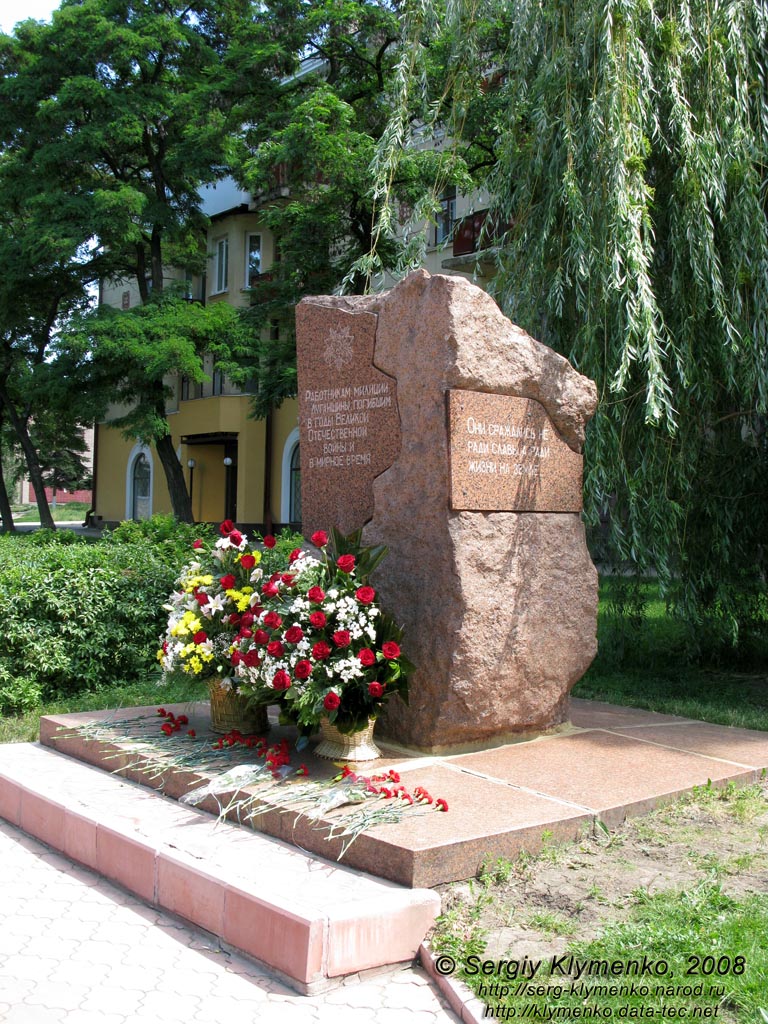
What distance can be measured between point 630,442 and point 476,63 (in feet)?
11.6

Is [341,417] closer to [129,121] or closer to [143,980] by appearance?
[143,980]

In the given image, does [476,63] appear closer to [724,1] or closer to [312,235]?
[724,1]

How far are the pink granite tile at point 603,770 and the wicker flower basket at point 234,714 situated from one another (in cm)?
97

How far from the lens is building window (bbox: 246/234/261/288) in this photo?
2748 cm

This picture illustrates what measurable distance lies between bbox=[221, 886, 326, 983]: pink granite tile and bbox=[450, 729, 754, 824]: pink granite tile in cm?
149

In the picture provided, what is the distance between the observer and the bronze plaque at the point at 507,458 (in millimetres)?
5031

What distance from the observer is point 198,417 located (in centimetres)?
2792

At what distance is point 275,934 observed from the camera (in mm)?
3184

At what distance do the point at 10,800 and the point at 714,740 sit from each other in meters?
3.73

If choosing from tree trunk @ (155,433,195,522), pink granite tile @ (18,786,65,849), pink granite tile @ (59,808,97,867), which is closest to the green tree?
tree trunk @ (155,433,195,522)

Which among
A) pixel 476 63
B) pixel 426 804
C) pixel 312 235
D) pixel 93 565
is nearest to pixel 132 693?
pixel 93 565

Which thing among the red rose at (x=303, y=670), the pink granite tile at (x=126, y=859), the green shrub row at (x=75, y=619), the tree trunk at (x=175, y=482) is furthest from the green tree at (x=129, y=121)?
the pink granite tile at (x=126, y=859)

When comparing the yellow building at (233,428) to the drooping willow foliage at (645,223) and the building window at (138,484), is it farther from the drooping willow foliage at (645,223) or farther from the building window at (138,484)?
the drooping willow foliage at (645,223)

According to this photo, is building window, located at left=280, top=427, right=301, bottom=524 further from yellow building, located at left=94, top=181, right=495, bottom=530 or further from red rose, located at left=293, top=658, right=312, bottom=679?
red rose, located at left=293, top=658, right=312, bottom=679
